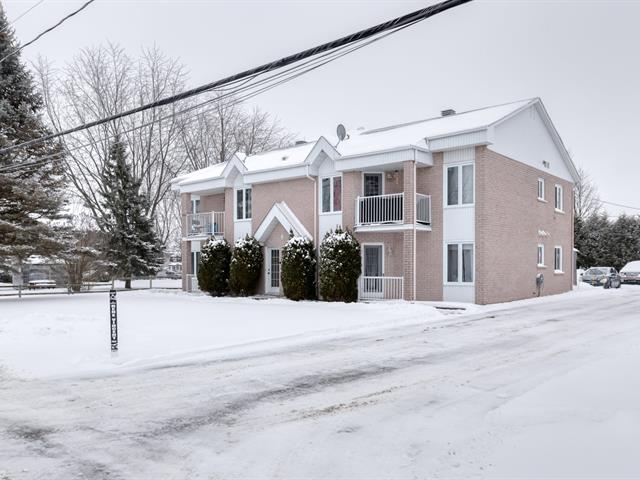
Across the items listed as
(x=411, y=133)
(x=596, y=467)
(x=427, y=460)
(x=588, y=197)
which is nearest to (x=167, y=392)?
(x=427, y=460)

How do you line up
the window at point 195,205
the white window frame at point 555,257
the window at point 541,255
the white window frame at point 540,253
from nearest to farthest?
the white window frame at point 540,253 < the window at point 541,255 < the white window frame at point 555,257 < the window at point 195,205

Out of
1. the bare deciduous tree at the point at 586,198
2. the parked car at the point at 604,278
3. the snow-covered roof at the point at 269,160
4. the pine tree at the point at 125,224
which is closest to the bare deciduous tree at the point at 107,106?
the pine tree at the point at 125,224

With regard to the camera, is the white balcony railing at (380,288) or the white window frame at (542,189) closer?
the white balcony railing at (380,288)

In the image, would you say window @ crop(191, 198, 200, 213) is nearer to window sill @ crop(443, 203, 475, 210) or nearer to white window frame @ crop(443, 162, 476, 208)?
white window frame @ crop(443, 162, 476, 208)

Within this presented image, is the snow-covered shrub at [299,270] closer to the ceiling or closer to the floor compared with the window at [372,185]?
closer to the floor

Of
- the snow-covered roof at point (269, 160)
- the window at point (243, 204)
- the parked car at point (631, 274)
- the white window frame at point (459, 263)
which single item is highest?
the snow-covered roof at point (269, 160)

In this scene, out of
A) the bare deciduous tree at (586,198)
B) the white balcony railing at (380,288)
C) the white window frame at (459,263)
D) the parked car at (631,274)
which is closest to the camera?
the white window frame at (459,263)

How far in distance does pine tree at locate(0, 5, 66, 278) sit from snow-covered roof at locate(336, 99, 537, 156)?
473 inches

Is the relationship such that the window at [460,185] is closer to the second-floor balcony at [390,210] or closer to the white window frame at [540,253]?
the second-floor balcony at [390,210]

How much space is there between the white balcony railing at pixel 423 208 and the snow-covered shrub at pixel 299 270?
448cm

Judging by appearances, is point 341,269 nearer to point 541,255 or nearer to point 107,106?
point 541,255

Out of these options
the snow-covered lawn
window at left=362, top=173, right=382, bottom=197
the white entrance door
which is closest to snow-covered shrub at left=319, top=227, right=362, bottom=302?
the snow-covered lawn

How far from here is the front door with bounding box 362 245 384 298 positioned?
21.5 meters

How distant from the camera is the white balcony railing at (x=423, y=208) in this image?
2053 cm
